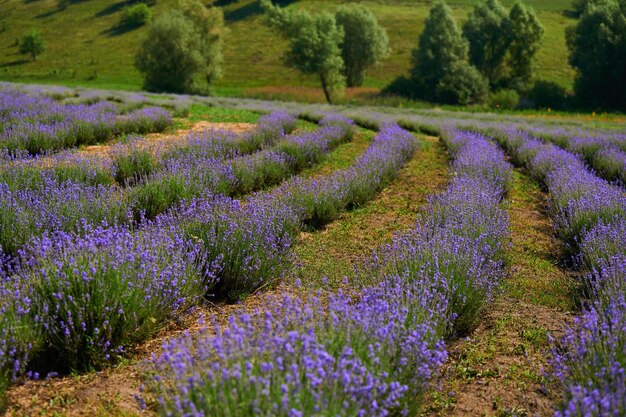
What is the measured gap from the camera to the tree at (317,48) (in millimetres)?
34156

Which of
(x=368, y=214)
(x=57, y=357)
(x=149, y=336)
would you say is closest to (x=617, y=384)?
(x=149, y=336)

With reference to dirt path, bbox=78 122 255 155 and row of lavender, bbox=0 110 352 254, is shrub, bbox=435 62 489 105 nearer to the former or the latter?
dirt path, bbox=78 122 255 155

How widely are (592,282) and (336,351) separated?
7.73 ft

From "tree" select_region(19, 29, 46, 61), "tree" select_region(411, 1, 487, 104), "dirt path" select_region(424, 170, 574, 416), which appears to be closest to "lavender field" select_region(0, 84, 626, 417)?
"dirt path" select_region(424, 170, 574, 416)

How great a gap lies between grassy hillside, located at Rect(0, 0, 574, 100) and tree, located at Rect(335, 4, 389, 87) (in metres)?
2.15

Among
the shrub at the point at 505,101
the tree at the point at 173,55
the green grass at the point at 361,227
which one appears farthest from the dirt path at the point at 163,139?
the shrub at the point at 505,101

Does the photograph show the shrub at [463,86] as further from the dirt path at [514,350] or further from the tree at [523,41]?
the dirt path at [514,350]

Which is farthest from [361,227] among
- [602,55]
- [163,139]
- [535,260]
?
[602,55]

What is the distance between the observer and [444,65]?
39312 millimetres

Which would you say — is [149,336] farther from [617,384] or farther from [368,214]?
[368,214]

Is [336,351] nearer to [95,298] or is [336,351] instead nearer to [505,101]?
[95,298]

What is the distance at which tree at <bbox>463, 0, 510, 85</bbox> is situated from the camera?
41594 mm

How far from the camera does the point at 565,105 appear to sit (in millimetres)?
36719

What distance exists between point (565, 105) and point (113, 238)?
1551 inches
